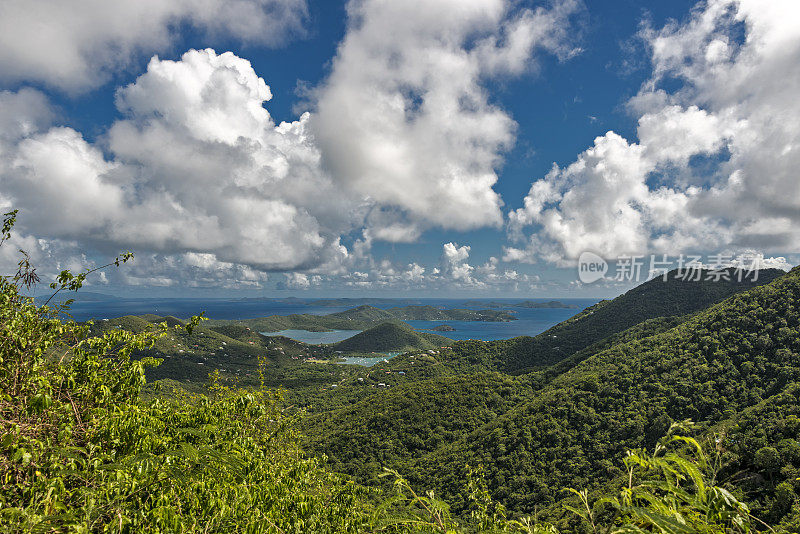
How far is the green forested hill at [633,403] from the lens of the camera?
1950 inches

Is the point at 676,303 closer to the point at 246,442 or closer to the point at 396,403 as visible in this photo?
the point at 396,403

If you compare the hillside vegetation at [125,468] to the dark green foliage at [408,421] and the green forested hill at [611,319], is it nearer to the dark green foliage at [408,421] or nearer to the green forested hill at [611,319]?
the dark green foliage at [408,421]

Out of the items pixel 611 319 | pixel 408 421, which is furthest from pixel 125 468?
pixel 611 319

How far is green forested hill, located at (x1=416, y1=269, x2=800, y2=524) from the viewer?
1950 inches

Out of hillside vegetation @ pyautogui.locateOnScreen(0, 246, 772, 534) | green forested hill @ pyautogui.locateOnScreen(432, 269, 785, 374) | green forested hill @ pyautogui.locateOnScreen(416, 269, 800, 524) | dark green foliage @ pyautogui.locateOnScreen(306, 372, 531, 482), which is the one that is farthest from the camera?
green forested hill @ pyautogui.locateOnScreen(432, 269, 785, 374)

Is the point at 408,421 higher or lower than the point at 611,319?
lower

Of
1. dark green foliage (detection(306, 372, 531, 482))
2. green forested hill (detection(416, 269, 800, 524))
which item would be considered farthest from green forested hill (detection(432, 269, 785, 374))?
green forested hill (detection(416, 269, 800, 524))

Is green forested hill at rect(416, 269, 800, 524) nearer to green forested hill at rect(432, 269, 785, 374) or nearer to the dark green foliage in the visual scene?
the dark green foliage

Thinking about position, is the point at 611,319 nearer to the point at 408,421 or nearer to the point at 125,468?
the point at 408,421

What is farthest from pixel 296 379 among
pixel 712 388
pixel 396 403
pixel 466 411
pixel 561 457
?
pixel 712 388

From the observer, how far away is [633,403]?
57469 mm

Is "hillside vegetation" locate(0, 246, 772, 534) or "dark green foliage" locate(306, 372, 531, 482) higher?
Answer: "hillside vegetation" locate(0, 246, 772, 534)

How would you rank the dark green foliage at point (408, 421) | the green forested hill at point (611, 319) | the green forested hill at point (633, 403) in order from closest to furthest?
Result: the green forested hill at point (633, 403), the dark green foliage at point (408, 421), the green forested hill at point (611, 319)

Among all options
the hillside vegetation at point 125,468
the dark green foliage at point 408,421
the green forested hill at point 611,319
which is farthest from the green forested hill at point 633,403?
the green forested hill at point 611,319
